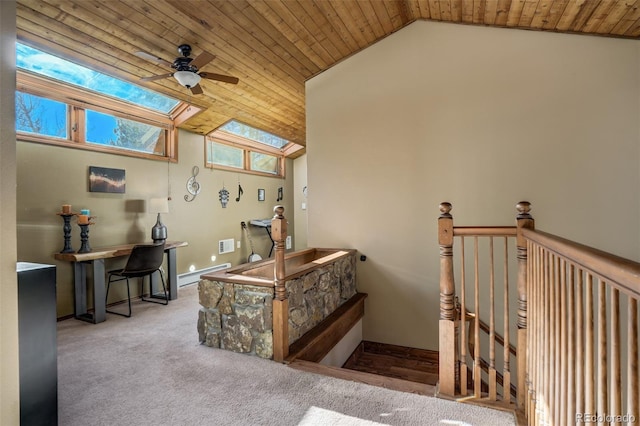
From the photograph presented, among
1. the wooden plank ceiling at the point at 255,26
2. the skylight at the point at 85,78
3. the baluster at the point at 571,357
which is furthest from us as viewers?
the skylight at the point at 85,78

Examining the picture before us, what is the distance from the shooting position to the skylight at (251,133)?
20.1 feet

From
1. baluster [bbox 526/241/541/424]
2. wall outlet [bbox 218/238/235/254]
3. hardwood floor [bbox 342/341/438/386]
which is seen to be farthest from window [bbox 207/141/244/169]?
baluster [bbox 526/241/541/424]

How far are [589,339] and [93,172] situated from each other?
4.86m

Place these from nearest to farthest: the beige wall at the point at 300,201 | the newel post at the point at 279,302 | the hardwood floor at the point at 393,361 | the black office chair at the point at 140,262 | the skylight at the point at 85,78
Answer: the newel post at the point at 279,302, the skylight at the point at 85,78, the hardwood floor at the point at 393,361, the black office chair at the point at 140,262, the beige wall at the point at 300,201

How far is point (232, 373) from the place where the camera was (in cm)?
242

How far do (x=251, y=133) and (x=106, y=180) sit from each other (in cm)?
312

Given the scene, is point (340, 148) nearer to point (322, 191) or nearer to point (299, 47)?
point (322, 191)

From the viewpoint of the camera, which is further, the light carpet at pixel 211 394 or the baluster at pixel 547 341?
the light carpet at pixel 211 394

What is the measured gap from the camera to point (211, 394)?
216cm

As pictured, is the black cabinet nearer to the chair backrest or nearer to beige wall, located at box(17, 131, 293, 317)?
the chair backrest

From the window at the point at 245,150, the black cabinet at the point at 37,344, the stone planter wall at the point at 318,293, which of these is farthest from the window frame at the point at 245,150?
the black cabinet at the point at 37,344

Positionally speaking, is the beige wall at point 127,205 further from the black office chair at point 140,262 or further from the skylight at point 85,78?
the skylight at point 85,78

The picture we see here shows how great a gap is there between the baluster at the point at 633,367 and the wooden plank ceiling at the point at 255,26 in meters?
3.31

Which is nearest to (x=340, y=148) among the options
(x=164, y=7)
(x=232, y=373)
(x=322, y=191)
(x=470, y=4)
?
(x=322, y=191)
